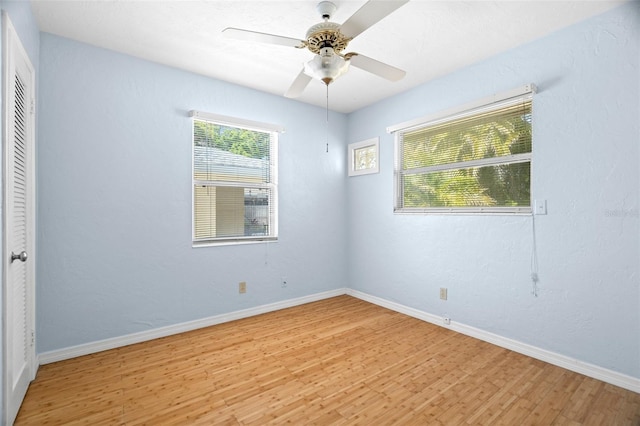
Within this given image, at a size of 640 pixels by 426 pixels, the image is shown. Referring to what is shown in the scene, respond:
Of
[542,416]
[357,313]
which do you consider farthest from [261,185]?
[542,416]

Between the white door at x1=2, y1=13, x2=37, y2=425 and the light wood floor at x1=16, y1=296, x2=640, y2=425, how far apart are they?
25 cm

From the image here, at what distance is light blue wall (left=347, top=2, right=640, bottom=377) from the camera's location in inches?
83.0

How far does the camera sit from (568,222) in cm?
236

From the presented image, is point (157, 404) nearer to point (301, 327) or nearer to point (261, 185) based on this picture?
point (301, 327)

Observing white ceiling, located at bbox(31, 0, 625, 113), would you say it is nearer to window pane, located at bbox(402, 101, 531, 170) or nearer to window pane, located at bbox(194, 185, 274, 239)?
window pane, located at bbox(402, 101, 531, 170)

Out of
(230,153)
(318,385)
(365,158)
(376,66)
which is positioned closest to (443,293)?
(318,385)

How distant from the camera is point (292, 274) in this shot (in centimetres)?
387

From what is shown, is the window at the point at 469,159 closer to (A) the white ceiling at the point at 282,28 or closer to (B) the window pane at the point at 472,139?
(B) the window pane at the point at 472,139

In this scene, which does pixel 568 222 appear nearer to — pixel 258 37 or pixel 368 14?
pixel 368 14

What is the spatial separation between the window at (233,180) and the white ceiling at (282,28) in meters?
0.62

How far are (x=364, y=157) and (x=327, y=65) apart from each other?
2372 millimetres

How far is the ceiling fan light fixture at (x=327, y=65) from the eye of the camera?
1889mm

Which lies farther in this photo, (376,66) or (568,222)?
(568,222)

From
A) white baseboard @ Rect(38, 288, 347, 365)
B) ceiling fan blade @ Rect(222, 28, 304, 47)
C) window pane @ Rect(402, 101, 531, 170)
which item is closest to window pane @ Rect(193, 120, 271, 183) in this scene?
white baseboard @ Rect(38, 288, 347, 365)
